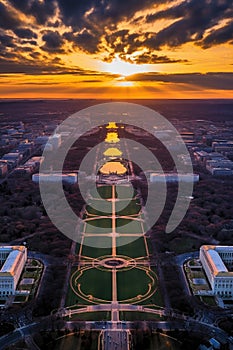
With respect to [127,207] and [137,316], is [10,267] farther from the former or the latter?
[127,207]

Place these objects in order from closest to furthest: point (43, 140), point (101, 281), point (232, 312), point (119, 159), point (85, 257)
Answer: point (232, 312) < point (101, 281) < point (85, 257) < point (119, 159) < point (43, 140)

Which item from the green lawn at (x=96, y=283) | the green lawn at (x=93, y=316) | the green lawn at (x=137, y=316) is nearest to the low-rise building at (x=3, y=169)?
the green lawn at (x=96, y=283)

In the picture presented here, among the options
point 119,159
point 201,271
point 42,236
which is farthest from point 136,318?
point 119,159

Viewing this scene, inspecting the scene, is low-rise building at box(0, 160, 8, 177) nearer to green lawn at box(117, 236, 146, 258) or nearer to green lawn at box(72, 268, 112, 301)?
green lawn at box(117, 236, 146, 258)

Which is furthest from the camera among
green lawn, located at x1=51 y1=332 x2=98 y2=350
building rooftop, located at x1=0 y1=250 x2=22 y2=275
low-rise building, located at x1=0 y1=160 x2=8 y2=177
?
low-rise building, located at x1=0 y1=160 x2=8 y2=177

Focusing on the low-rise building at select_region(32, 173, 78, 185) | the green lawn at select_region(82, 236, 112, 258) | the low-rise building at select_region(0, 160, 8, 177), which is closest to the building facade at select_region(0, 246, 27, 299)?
the green lawn at select_region(82, 236, 112, 258)

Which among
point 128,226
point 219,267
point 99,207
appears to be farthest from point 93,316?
point 99,207

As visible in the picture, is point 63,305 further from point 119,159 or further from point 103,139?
point 103,139
